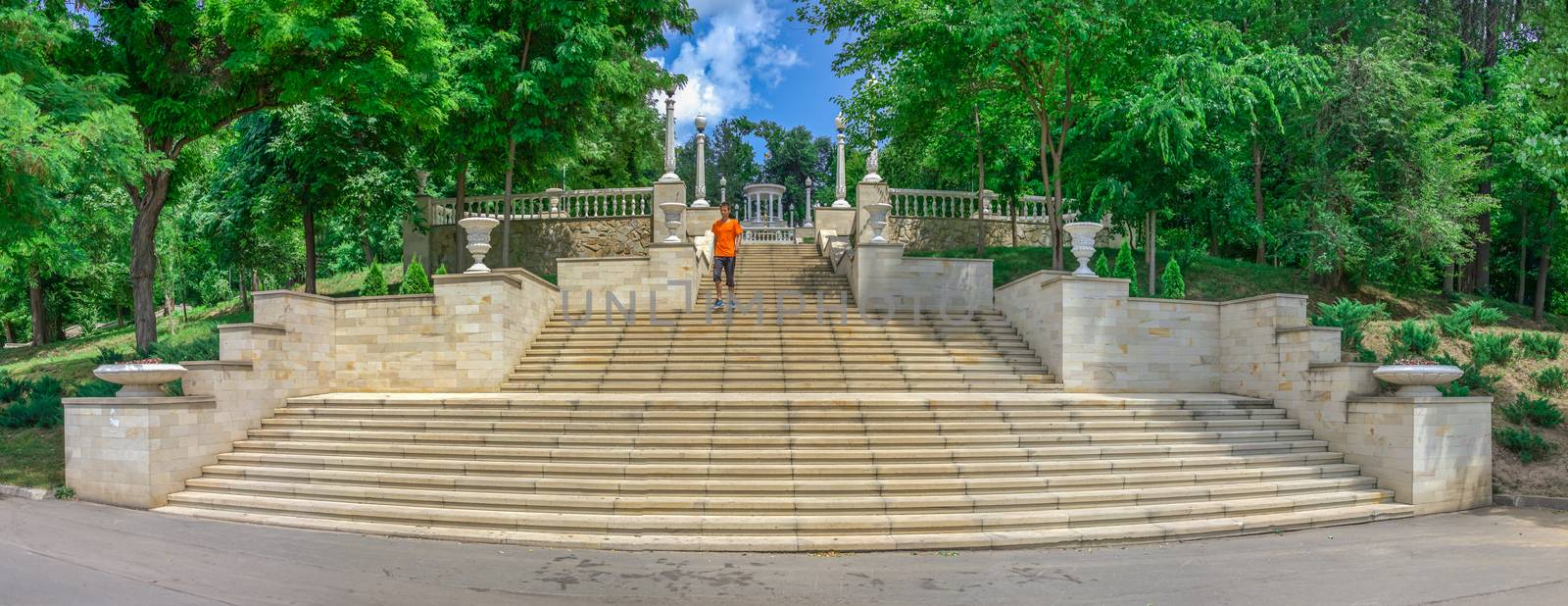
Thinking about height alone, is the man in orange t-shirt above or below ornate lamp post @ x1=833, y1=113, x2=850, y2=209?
below

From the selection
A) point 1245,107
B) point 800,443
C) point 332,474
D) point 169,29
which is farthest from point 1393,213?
point 169,29

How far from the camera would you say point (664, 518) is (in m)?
8.11

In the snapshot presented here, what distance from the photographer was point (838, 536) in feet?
25.8

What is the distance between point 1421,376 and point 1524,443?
2.76 meters

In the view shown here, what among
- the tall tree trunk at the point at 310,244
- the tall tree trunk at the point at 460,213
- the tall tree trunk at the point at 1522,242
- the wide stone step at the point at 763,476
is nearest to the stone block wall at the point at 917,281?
the wide stone step at the point at 763,476

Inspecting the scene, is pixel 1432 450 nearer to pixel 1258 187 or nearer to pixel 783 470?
pixel 783 470

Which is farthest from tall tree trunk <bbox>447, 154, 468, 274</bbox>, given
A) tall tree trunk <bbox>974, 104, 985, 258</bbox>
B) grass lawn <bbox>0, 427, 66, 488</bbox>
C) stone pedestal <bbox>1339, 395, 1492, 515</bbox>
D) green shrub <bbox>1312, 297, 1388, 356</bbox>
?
stone pedestal <bbox>1339, 395, 1492, 515</bbox>

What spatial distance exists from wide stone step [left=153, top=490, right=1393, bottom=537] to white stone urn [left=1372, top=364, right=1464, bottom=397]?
2.17 metres

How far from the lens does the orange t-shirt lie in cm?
1600

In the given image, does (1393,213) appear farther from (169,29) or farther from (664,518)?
(169,29)

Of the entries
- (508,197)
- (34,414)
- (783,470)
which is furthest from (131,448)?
(508,197)

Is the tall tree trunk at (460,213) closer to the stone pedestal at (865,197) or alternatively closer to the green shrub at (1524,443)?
the stone pedestal at (865,197)

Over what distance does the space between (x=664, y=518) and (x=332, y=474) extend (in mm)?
4183

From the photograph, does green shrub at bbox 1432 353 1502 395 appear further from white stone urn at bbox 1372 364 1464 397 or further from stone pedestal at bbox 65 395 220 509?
stone pedestal at bbox 65 395 220 509
